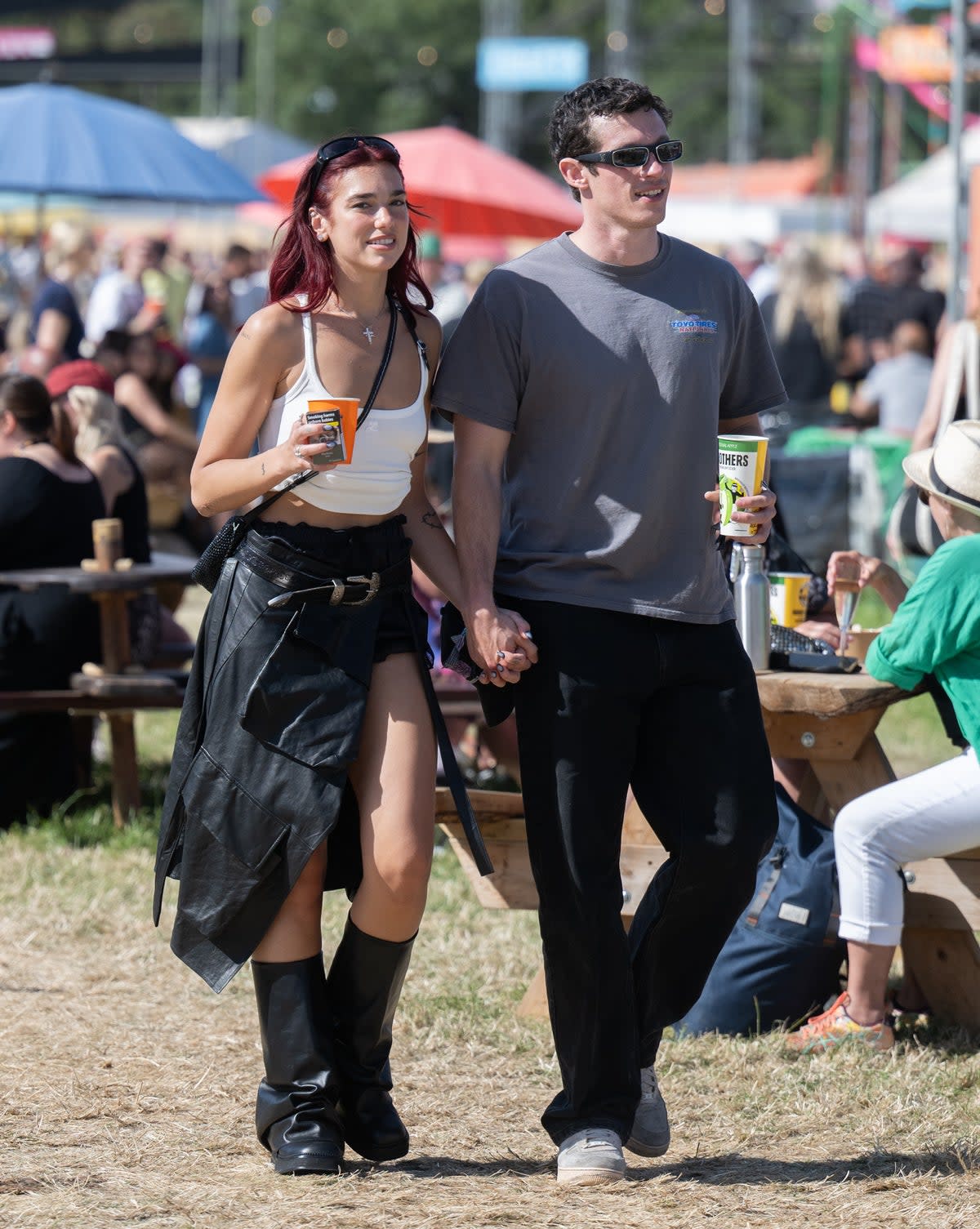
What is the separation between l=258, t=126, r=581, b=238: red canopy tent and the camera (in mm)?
12586

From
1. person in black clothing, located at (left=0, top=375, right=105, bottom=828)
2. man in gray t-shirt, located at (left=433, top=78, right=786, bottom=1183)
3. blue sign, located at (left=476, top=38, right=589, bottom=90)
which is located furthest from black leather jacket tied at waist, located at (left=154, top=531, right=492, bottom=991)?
blue sign, located at (left=476, top=38, right=589, bottom=90)

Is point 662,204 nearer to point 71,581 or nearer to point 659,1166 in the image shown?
point 659,1166

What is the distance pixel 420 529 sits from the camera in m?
3.60

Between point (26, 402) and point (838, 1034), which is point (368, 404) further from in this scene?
point (26, 402)

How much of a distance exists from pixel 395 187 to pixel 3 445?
3.57 meters

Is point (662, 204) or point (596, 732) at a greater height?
point (662, 204)

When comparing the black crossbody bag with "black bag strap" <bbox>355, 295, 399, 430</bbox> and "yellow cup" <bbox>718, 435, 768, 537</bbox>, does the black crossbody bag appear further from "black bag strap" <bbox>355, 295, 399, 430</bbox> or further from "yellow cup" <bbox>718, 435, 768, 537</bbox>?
"yellow cup" <bbox>718, 435, 768, 537</bbox>

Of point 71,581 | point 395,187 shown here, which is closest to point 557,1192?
point 395,187

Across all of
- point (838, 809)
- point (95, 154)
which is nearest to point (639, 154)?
point (838, 809)

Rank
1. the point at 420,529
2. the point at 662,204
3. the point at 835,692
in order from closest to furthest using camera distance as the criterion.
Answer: the point at 662,204 < the point at 420,529 < the point at 835,692

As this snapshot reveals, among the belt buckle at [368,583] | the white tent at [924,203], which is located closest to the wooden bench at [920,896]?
the belt buckle at [368,583]

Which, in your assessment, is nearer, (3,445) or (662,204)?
(662,204)

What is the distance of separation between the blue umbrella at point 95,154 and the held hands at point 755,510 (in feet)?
23.6

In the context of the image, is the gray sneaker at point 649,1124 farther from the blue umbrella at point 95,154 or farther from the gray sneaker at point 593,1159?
the blue umbrella at point 95,154
